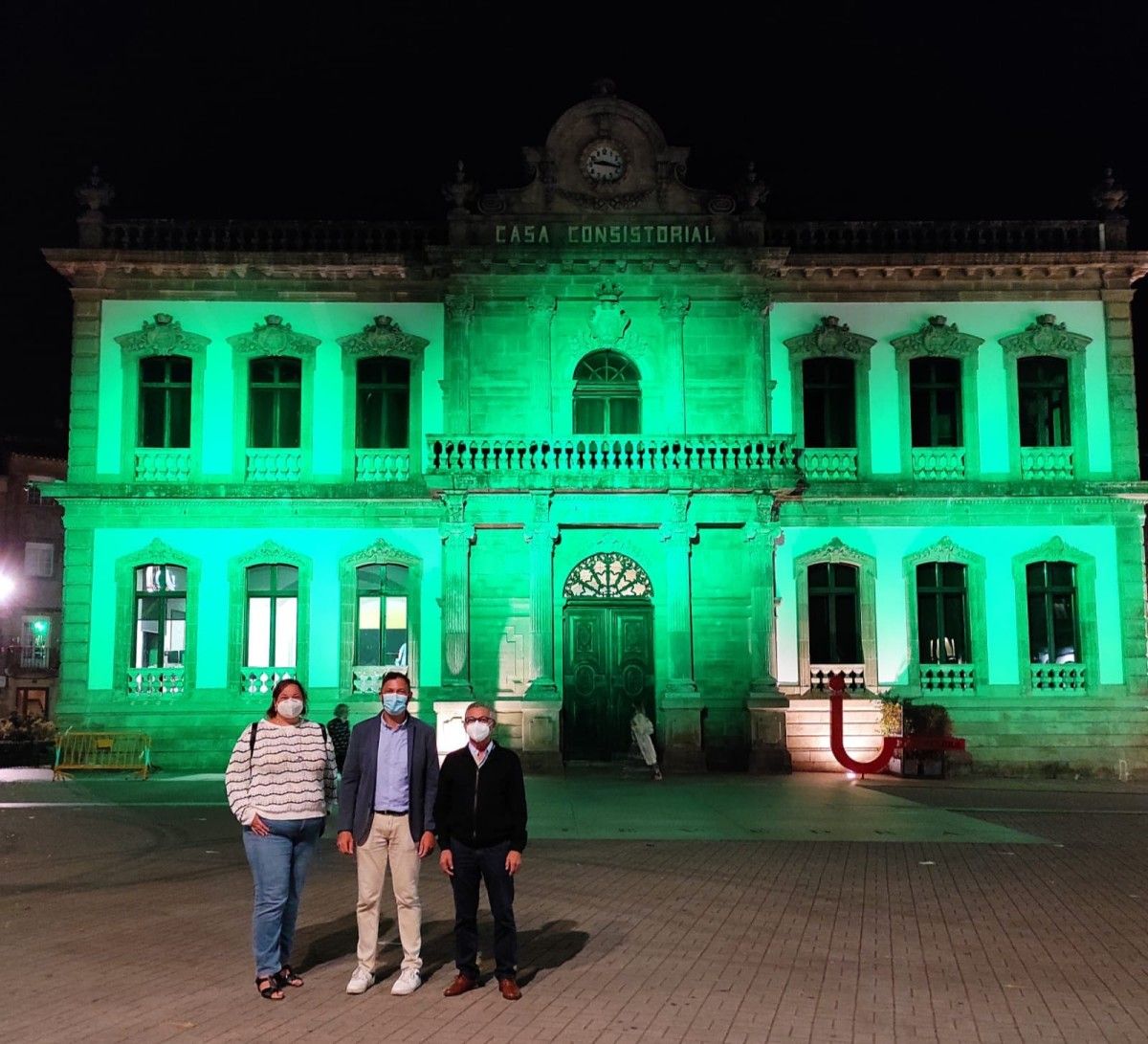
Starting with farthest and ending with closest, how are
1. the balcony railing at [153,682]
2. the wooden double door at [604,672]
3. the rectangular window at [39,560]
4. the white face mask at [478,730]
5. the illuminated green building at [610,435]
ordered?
the rectangular window at [39,560] < the balcony railing at [153,682] < the illuminated green building at [610,435] < the wooden double door at [604,672] < the white face mask at [478,730]

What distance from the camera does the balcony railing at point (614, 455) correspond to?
25047mm

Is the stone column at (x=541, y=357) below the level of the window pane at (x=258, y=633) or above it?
above

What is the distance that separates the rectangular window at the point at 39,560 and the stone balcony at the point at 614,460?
33744 mm

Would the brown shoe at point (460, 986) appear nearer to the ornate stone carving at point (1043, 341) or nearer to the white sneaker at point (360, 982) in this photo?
the white sneaker at point (360, 982)

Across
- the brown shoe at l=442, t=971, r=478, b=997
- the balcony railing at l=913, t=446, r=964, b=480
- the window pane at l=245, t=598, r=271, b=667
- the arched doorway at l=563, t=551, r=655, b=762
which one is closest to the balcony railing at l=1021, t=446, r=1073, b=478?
the balcony railing at l=913, t=446, r=964, b=480

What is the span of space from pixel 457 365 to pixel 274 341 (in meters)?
4.03

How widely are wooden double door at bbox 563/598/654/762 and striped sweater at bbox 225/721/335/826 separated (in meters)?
17.9

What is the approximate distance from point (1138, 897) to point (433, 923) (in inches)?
249

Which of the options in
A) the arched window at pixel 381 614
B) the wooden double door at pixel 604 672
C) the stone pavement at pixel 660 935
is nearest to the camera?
the stone pavement at pixel 660 935

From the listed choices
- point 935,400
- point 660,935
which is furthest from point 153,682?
point 660,935

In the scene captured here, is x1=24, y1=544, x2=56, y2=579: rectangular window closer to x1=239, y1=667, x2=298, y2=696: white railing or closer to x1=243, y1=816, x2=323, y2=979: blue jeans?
x1=239, y1=667, x2=298, y2=696: white railing

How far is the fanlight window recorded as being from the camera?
26.1 meters

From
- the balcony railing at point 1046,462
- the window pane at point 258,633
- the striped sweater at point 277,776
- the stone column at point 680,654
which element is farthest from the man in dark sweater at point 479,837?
the balcony railing at point 1046,462

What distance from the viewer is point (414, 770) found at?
8242 mm
